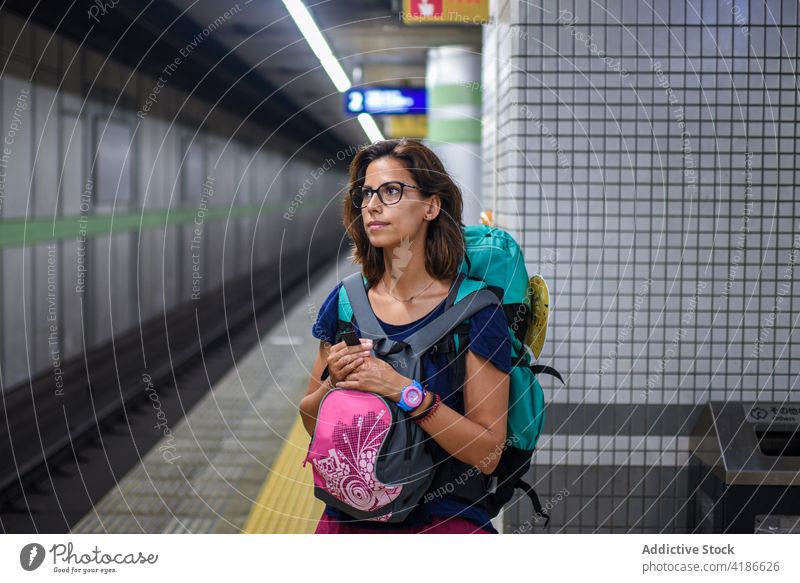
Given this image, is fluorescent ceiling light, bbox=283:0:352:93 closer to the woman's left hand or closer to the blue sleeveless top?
the blue sleeveless top

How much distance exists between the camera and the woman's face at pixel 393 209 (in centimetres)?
228

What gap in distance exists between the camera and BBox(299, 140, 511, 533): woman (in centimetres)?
219

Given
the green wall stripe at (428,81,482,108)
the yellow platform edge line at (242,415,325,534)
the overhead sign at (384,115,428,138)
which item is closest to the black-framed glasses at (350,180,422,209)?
the yellow platform edge line at (242,415,325,534)

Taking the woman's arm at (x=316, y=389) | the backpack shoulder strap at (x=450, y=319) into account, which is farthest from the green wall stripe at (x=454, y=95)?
the backpack shoulder strap at (x=450, y=319)

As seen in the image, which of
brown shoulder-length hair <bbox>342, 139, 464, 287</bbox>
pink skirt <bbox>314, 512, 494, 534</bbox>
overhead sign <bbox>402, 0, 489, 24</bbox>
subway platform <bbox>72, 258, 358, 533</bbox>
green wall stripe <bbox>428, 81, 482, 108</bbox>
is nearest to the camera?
brown shoulder-length hair <bbox>342, 139, 464, 287</bbox>

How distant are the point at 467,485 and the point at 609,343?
1302 millimetres

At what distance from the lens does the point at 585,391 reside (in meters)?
3.46

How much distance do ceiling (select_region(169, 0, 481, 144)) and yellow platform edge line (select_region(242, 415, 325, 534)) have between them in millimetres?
2004

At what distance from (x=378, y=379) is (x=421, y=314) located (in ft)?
0.64

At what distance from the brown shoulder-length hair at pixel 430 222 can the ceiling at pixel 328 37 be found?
325 centimetres
